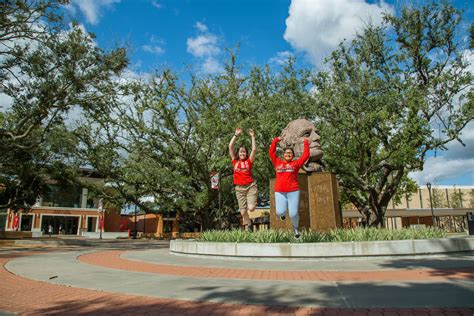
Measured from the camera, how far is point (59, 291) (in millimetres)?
5500

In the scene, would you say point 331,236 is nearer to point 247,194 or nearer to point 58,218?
point 247,194

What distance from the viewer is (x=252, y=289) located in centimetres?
523

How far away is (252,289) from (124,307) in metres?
1.86

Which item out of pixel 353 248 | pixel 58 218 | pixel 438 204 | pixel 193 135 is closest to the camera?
pixel 353 248

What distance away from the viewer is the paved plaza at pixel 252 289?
13.4ft

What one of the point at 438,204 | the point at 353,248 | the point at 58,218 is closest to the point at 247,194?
the point at 353,248

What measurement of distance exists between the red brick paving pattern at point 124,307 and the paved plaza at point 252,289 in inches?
0.4

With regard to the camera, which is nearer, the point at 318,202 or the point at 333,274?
the point at 333,274

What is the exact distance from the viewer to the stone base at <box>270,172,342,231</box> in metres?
10.8

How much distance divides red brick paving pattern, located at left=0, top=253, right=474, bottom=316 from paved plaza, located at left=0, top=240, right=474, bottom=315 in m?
0.01

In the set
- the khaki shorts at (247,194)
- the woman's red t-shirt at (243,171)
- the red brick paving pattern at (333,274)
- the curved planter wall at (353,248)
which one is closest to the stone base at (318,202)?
the khaki shorts at (247,194)

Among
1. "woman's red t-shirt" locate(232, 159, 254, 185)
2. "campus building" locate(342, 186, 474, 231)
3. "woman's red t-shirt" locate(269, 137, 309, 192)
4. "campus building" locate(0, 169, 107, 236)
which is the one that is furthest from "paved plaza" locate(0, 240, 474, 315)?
"campus building" locate(342, 186, 474, 231)

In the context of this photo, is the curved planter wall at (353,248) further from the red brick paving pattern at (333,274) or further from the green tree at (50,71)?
the green tree at (50,71)

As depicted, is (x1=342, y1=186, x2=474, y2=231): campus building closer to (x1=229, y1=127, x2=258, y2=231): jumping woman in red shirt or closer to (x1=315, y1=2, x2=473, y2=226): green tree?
(x1=315, y1=2, x2=473, y2=226): green tree
